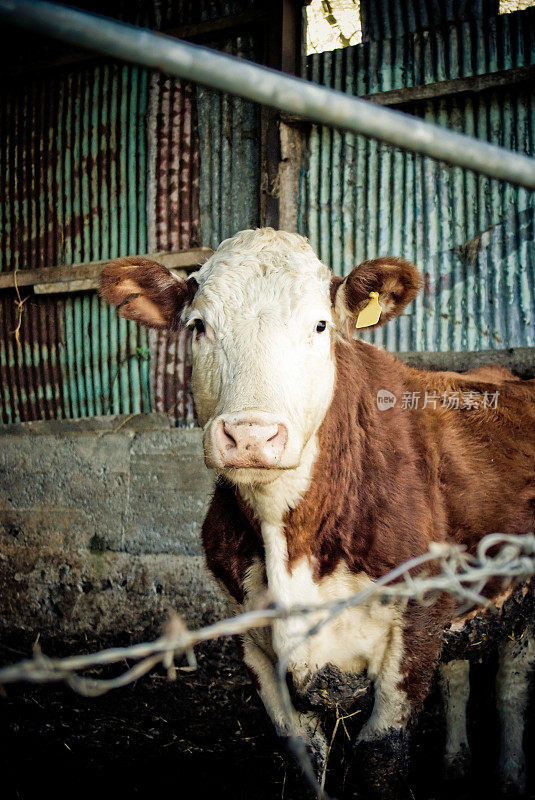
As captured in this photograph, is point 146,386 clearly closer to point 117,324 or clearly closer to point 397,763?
point 117,324

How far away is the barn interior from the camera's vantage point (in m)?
4.19

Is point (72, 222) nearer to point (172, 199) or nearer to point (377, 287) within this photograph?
point (172, 199)

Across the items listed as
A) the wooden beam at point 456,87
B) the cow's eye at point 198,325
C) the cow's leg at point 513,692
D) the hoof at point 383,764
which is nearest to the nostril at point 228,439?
the cow's eye at point 198,325

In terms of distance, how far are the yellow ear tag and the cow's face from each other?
0.04 meters

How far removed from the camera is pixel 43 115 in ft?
18.7

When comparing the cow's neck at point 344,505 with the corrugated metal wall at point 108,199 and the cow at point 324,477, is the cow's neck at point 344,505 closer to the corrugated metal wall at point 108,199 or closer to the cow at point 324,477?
the cow at point 324,477

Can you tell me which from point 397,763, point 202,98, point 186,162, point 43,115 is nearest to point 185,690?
point 397,763

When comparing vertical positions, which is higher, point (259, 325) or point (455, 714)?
point (259, 325)

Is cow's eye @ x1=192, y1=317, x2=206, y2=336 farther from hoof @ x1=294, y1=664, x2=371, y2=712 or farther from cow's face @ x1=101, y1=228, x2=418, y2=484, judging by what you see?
hoof @ x1=294, y1=664, x2=371, y2=712

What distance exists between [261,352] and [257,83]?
1.52 metres

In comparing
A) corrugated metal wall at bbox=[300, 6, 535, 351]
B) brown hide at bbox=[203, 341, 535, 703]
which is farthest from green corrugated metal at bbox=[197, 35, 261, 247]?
brown hide at bbox=[203, 341, 535, 703]

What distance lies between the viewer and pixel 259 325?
2457 mm

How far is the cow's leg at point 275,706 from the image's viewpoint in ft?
8.92

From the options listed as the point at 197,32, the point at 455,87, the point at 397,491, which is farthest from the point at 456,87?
the point at 397,491
